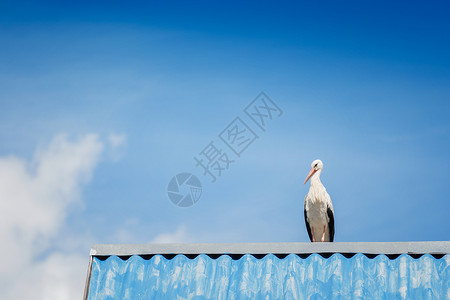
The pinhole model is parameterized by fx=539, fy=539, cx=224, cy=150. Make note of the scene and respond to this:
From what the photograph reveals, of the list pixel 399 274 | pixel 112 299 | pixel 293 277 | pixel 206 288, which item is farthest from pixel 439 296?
pixel 112 299

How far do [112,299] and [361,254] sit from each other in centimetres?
382

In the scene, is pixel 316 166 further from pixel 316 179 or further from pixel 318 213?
Result: pixel 318 213

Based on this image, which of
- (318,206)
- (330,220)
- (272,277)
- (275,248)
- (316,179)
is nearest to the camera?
(272,277)

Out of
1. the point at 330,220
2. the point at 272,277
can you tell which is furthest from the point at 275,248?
the point at 330,220

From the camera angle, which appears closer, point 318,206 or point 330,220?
point 318,206

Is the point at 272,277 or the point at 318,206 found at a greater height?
the point at 318,206

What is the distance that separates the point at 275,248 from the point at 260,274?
0.48m

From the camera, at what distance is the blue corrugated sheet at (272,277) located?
779cm

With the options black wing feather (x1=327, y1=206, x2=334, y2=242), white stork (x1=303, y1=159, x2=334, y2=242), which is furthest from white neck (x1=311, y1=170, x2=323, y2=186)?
black wing feather (x1=327, y1=206, x2=334, y2=242)

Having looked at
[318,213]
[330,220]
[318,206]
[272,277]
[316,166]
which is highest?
[316,166]

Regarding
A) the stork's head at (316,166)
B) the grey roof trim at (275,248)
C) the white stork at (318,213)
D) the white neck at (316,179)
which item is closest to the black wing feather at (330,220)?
the white stork at (318,213)

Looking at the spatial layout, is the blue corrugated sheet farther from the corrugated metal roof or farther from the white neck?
the white neck

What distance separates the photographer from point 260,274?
26.7ft

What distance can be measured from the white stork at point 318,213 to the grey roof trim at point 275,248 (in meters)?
3.96
